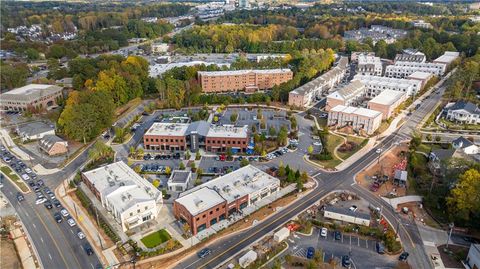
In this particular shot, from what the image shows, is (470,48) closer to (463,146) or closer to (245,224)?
(463,146)

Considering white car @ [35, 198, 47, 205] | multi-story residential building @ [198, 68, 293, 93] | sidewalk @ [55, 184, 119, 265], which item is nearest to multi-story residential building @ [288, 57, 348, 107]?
multi-story residential building @ [198, 68, 293, 93]

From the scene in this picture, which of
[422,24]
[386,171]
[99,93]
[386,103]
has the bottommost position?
→ [386,171]

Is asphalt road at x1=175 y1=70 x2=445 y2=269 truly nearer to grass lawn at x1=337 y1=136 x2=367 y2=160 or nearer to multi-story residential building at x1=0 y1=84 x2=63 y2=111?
grass lawn at x1=337 y1=136 x2=367 y2=160

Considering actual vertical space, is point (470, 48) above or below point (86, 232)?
above

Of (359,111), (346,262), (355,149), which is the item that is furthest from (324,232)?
(359,111)

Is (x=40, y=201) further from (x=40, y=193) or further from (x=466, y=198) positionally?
(x=466, y=198)

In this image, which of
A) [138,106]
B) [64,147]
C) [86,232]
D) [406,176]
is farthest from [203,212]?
[138,106]
